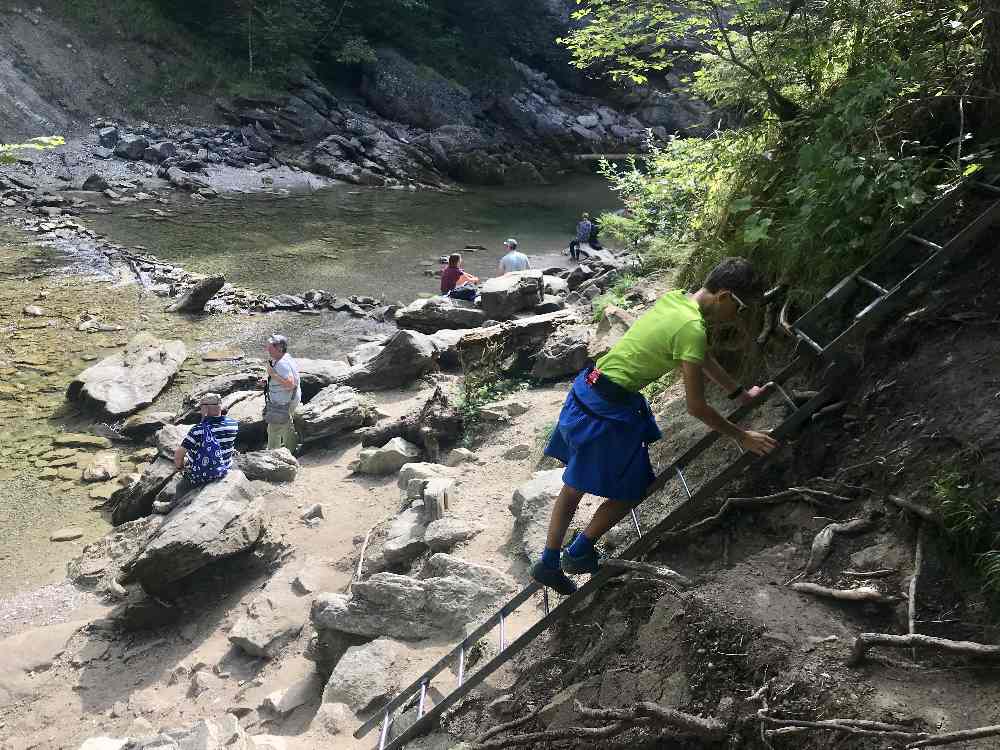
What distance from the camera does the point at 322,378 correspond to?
13.1 m

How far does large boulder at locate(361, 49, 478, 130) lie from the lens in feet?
136

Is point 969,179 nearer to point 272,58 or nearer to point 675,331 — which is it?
point 675,331

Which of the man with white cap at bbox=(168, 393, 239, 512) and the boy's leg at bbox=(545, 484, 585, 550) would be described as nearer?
the boy's leg at bbox=(545, 484, 585, 550)

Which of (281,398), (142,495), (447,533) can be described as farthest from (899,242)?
(142,495)

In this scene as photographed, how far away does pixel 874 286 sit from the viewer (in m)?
4.48

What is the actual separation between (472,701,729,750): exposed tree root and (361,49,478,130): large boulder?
131 ft

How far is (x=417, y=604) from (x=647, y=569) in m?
2.74

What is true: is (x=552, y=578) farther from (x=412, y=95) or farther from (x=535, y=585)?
(x=412, y=95)

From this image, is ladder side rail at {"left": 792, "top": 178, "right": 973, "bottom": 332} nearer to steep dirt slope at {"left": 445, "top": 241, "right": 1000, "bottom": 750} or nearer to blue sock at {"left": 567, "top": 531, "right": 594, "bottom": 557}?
steep dirt slope at {"left": 445, "top": 241, "right": 1000, "bottom": 750}

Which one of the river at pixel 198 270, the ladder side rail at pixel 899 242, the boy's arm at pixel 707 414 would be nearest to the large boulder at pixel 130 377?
the river at pixel 198 270

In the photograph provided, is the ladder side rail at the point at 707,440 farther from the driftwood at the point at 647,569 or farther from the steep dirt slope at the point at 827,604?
the driftwood at the point at 647,569

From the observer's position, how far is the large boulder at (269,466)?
10.0m

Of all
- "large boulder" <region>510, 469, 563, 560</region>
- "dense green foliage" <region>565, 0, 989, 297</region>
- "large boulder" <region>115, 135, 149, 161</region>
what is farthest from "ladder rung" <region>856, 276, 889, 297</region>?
"large boulder" <region>115, 135, 149, 161</region>

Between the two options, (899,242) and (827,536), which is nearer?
(827,536)
